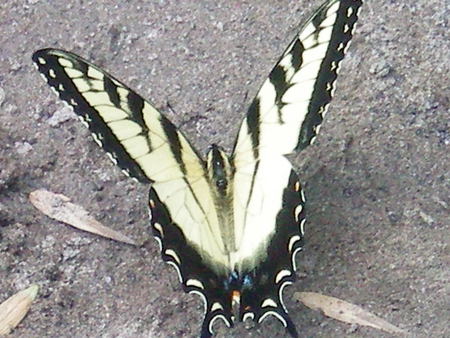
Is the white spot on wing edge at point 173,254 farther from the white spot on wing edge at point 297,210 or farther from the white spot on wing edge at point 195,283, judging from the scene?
the white spot on wing edge at point 297,210

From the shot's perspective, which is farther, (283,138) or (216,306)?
(283,138)

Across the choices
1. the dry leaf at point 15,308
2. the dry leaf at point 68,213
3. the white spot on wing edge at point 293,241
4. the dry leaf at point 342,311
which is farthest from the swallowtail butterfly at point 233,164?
the dry leaf at point 15,308

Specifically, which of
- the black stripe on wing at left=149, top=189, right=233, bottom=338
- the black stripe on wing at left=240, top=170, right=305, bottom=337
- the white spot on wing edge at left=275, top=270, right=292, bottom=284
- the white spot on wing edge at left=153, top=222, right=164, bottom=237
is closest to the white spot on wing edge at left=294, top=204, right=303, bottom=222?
the black stripe on wing at left=240, top=170, right=305, bottom=337

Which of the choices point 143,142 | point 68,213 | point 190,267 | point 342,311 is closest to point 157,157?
point 143,142

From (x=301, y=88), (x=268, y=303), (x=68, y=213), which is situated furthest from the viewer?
(x=68, y=213)


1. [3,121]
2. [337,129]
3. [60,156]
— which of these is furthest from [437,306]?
[3,121]

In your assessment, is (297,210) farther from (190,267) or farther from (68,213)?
(68,213)

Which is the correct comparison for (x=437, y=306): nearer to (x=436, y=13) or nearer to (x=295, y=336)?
(x=295, y=336)
